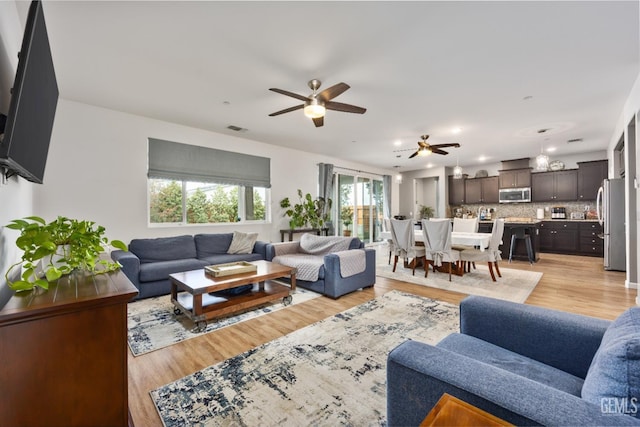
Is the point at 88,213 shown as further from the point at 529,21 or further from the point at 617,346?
the point at 529,21

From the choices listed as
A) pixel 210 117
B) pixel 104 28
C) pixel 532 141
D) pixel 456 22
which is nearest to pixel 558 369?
pixel 456 22

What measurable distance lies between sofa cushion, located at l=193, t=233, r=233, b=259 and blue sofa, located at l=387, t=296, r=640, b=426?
A: 158 inches

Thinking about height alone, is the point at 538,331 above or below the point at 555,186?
below

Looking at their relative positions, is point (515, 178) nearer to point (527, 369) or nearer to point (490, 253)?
point (490, 253)

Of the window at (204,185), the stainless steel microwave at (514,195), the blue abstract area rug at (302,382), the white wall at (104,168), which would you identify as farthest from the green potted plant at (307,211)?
the stainless steel microwave at (514,195)

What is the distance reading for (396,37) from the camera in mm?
2418

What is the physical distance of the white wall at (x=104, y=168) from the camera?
12.1 ft

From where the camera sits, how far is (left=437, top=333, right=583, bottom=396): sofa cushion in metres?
1.17

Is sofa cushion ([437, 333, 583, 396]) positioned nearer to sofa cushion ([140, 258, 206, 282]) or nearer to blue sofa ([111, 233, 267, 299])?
blue sofa ([111, 233, 267, 299])

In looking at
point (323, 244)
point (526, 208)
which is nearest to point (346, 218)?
point (323, 244)

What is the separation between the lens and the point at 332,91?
2883 millimetres

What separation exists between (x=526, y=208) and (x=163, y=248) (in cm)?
929

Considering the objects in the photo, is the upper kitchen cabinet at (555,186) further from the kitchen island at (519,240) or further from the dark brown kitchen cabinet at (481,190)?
the kitchen island at (519,240)

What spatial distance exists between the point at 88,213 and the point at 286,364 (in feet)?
12.2
